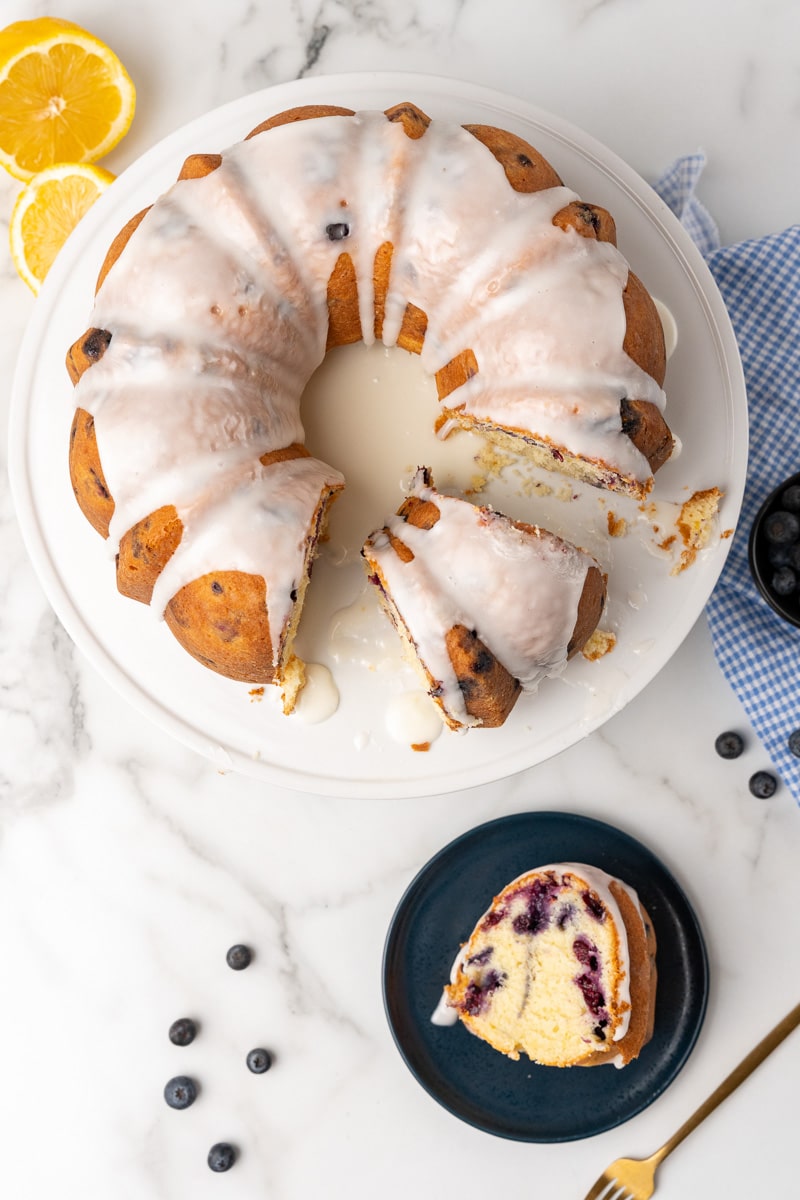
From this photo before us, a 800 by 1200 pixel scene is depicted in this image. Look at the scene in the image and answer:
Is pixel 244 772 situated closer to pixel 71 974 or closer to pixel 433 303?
pixel 71 974

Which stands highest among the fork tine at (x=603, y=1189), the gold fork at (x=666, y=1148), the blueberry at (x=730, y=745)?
the blueberry at (x=730, y=745)

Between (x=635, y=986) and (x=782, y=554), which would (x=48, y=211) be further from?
(x=635, y=986)

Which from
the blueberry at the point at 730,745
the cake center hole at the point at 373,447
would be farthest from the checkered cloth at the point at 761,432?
the cake center hole at the point at 373,447

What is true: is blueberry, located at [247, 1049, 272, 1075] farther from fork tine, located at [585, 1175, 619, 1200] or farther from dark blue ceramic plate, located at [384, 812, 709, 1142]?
fork tine, located at [585, 1175, 619, 1200]

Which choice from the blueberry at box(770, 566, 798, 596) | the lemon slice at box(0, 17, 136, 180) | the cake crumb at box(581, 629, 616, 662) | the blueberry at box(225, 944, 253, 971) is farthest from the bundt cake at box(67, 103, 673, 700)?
the blueberry at box(225, 944, 253, 971)

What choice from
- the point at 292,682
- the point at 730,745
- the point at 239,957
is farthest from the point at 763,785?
the point at 239,957

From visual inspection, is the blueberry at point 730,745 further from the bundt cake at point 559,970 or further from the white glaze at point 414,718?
the white glaze at point 414,718
